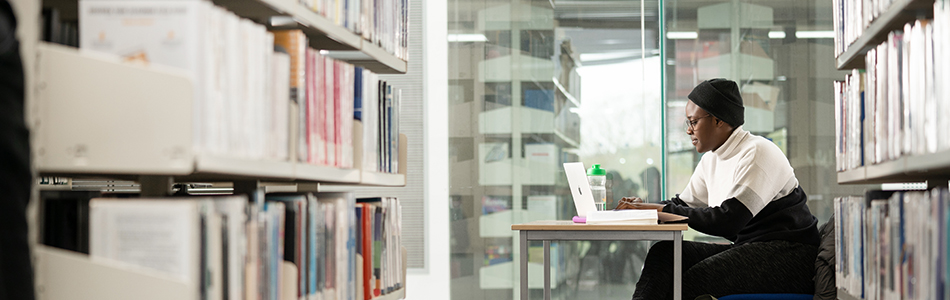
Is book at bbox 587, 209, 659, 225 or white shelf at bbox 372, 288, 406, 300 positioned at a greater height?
book at bbox 587, 209, 659, 225

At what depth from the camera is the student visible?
255cm

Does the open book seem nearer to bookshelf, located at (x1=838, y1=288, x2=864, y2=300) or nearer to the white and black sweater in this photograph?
the white and black sweater

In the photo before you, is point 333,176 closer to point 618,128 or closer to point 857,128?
point 857,128

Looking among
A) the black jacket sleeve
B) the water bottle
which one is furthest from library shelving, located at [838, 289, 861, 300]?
the water bottle

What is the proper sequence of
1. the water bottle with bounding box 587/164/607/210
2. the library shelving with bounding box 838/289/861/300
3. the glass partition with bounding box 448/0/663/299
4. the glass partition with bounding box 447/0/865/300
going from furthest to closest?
1. the glass partition with bounding box 448/0/663/299
2. the glass partition with bounding box 447/0/865/300
3. the water bottle with bounding box 587/164/607/210
4. the library shelving with bounding box 838/289/861/300

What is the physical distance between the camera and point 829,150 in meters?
4.14

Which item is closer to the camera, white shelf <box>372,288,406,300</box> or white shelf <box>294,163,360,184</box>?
white shelf <box>294,163,360,184</box>

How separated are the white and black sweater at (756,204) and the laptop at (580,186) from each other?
298 mm

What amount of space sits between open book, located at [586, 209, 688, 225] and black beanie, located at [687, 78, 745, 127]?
51 centimetres

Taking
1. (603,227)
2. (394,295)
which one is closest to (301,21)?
(394,295)

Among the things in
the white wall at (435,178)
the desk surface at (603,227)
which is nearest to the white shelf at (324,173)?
the desk surface at (603,227)

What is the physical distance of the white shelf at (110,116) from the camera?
1.06m

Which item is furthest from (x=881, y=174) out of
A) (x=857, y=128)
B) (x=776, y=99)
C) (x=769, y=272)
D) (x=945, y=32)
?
(x=776, y=99)

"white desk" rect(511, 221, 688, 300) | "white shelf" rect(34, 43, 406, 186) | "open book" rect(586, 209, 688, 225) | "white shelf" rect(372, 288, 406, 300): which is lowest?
"white shelf" rect(372, 288, 406, 300)
